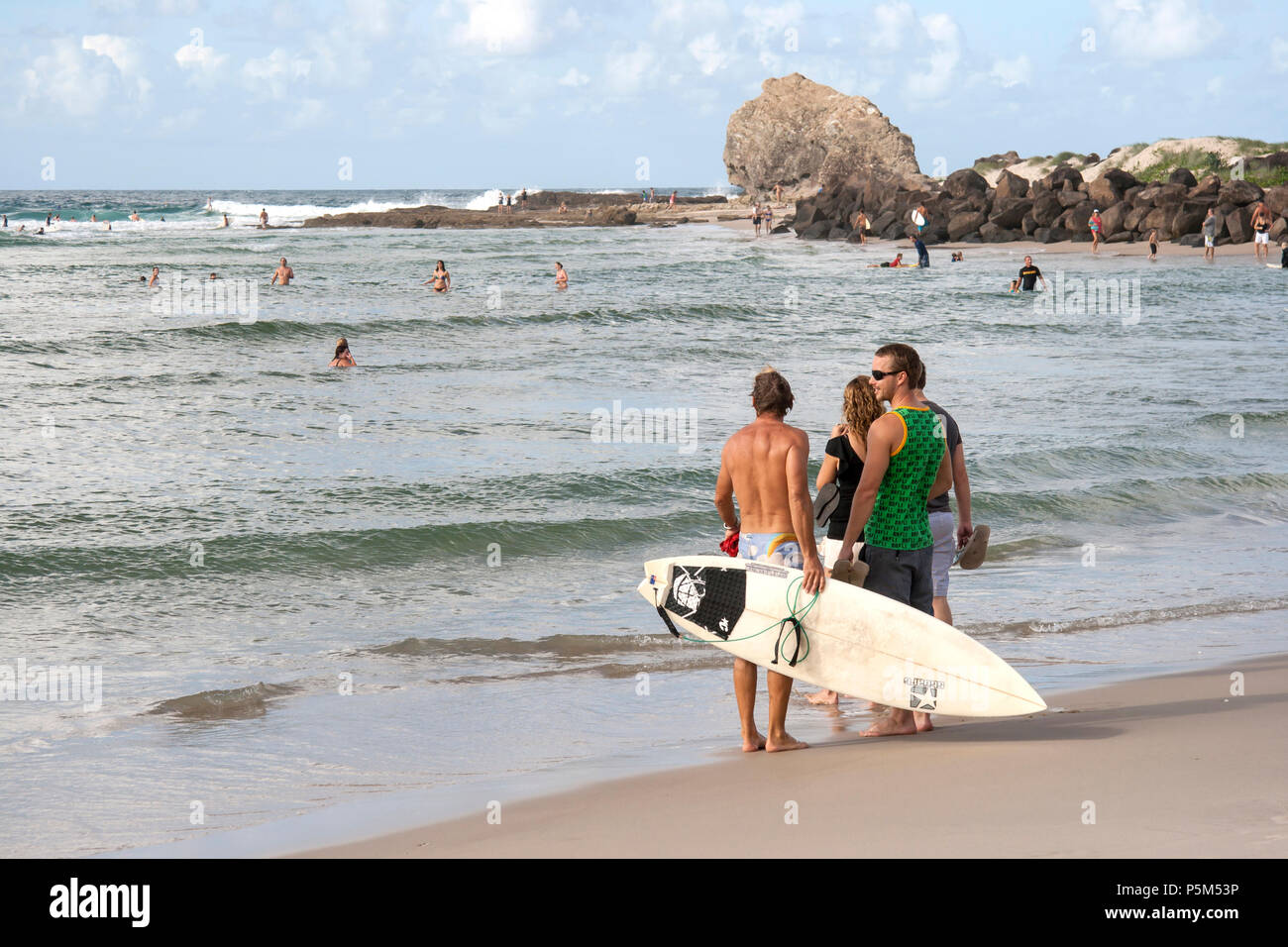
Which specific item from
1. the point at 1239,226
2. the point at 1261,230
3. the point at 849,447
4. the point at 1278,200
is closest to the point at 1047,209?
the point at 1239,226

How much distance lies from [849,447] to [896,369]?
2.02 ft

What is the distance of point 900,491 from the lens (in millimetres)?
5508

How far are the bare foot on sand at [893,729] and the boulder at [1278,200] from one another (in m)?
43.3

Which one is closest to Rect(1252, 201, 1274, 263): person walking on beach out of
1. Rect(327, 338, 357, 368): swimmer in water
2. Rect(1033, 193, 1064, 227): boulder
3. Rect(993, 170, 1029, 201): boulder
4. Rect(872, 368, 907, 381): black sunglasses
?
Rect(1033, 193, 1064, 227): boulder

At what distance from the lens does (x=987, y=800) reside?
4516 millimetres

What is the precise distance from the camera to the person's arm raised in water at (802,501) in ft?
17.2

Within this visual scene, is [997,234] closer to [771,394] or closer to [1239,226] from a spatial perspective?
[1239,226]

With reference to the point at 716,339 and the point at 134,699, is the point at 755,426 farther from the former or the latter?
the point at 716,339

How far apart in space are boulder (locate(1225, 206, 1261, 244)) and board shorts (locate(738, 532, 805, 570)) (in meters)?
42.9

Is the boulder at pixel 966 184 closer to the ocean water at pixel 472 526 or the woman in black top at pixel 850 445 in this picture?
the ocean water at pixel 472 526

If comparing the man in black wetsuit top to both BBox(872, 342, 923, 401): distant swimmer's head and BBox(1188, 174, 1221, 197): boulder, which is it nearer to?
BBox(1188, 174, 1221, 197): boulder

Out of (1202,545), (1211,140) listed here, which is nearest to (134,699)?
(1202,545)

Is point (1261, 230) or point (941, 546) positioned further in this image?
point (1261, 230)
